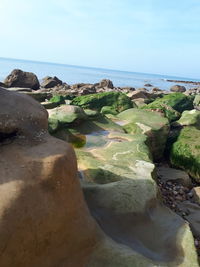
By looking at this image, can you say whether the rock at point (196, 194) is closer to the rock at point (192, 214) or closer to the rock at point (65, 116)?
the rock at point (192, 214)

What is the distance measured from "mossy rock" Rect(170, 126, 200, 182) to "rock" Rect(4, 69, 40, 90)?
21.2 m

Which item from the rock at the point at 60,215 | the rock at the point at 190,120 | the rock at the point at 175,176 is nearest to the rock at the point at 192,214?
the rock at the point at 175,176

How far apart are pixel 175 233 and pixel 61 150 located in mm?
1883

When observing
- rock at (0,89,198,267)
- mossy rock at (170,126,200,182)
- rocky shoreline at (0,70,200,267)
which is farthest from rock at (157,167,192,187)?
rock at (0,89,198,267)

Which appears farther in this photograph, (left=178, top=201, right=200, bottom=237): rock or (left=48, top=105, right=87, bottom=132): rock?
(left=48, top=105, right=87, bottom=132): rock

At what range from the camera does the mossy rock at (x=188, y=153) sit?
7988 millimetres

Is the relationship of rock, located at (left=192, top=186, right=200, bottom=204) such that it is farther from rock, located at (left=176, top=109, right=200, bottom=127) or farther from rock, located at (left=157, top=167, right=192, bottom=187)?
rock, located at (left=176, top=109, right=200, bottom=127)

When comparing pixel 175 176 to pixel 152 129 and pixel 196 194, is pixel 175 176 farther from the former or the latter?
pixel 152 129

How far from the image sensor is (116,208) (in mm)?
4121

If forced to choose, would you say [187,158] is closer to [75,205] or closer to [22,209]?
[75,205]

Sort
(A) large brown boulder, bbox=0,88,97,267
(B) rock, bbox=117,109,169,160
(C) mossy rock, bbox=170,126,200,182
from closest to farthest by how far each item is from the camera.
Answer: (A) large brown boulder, bbox=0,88,97,267
(C) mossy rock, bbox=170,126,200,182
(B) rock, bbox=117,109,169,160

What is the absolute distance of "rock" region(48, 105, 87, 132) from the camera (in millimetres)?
7500

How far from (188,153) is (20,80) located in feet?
73.7

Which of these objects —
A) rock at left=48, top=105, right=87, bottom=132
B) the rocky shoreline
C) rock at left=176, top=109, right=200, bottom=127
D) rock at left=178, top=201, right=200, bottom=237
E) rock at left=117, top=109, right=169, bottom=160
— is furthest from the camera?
rock at left=176, top=109, right=200, bottom=127
